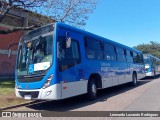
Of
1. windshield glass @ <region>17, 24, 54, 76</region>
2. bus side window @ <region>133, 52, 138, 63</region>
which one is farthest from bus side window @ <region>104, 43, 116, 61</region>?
bus side window @ <region>133, 52, 138, 63</region>

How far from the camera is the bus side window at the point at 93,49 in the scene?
37.2ft

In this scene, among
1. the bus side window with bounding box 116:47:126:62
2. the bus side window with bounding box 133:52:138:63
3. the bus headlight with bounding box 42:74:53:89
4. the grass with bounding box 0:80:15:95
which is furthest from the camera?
the bus side window with bounding box 133:52:138:63

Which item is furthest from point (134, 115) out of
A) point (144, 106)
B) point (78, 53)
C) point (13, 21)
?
point (13, 21)

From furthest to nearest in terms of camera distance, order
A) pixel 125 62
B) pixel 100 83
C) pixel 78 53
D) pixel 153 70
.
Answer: pixel 153 70, pixel 125 62, pixel 100 83, pixel 78 53

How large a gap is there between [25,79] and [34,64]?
0.71 meters

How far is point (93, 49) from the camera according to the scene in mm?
11984

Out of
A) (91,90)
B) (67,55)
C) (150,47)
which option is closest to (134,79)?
(91,90)

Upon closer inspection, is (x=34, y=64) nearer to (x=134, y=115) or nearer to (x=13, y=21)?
(x=134, y=115)

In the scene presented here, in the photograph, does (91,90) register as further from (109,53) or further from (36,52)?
(109,53)

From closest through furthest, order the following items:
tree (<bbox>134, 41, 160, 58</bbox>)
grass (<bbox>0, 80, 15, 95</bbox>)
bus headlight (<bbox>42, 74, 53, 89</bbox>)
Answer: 1. bus headlight (<bbox>42, 74, 53, 89</bbox>)
2. grass (<bbox>0, 80, 15, 95</bbox>)
3. tree (<bbox>134, 41, 160, 58</bbox>)

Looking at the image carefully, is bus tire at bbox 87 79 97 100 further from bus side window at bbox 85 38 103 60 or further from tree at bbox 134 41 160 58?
tree at bbox 134 41 160 58

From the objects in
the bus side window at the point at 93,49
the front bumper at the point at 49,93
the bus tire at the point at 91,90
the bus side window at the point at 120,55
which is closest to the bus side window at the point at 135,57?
the bus side window at the point at 120,55

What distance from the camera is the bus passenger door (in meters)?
9.12

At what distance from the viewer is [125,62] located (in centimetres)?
1683
